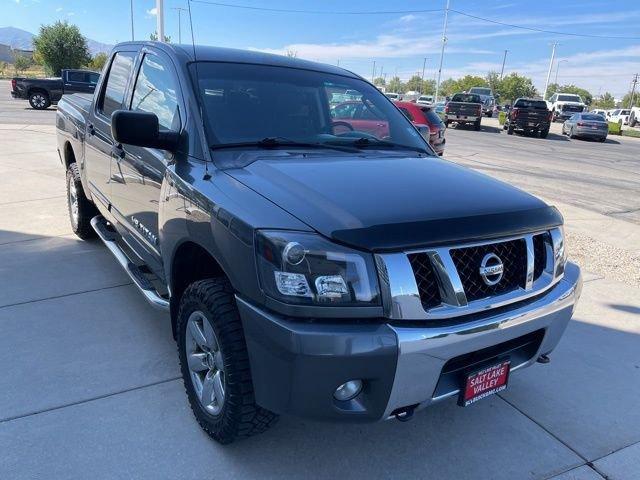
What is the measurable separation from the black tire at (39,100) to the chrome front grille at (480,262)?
984 inches

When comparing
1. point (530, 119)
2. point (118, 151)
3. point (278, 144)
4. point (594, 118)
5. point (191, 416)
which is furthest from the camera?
point (594, 118)

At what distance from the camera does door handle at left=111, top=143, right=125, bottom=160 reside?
3.69 m

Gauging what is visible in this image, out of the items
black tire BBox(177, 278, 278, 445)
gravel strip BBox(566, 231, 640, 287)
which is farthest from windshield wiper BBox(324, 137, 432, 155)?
gravel strip BBox(566, 231, 640, 287)

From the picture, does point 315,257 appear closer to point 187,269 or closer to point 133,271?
point 187,269

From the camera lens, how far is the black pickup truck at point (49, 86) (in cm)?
2252

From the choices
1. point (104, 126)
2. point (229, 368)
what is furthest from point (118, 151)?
point (229, 368)

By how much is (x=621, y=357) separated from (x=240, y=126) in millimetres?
3040

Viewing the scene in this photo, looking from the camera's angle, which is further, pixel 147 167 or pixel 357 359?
pixel 147 167

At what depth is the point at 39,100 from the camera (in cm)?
2298

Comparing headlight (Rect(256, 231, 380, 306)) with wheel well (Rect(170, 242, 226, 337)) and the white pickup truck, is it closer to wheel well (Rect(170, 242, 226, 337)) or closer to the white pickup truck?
wheel well (Rect(170, 242, 226, 337))

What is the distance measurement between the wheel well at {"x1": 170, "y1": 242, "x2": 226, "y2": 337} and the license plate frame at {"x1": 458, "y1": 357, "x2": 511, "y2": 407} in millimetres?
1283

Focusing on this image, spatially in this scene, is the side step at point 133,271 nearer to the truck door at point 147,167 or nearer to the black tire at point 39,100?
the truck door at point 147,167

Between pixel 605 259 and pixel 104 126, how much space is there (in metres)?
5.29

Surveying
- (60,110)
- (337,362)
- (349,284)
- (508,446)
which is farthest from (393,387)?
(60,110)
